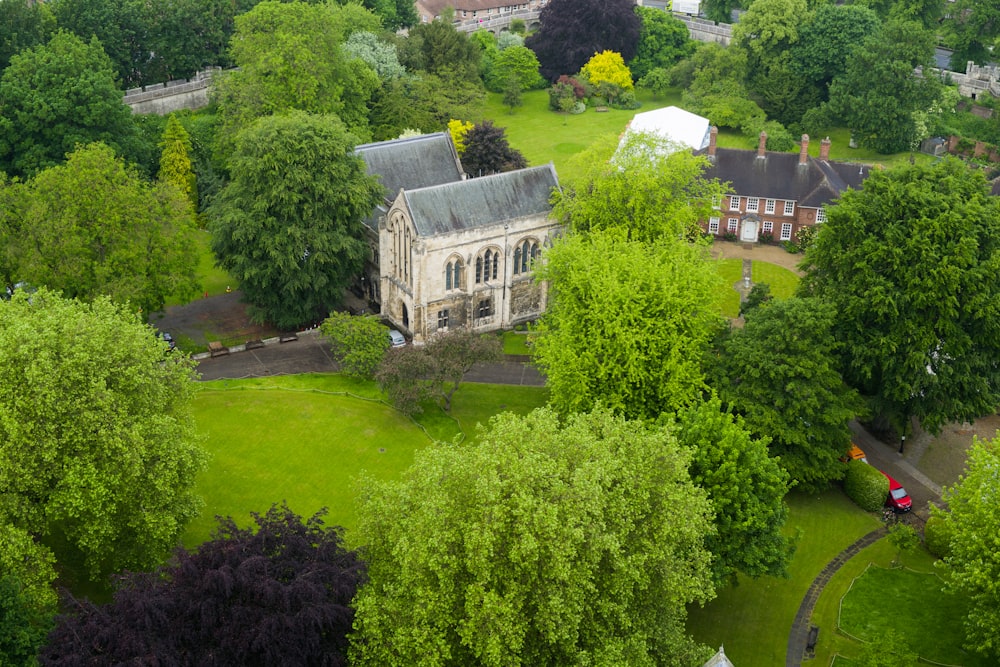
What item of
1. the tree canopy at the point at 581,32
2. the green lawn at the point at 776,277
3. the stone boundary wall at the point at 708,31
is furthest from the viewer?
the stone boundary wall at the point at 708,31

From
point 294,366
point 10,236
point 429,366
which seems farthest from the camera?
point 294,366

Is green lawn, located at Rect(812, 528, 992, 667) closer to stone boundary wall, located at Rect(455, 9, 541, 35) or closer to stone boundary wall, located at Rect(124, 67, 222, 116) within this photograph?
stone boundary wall, located at Rect(124, 67, 222, 116)

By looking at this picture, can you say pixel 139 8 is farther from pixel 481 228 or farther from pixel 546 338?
pixel 546 338

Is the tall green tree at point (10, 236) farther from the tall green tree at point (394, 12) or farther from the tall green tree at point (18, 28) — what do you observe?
the tall green tree at point (394, 12)

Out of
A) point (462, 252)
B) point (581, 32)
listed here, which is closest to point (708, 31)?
point (581, 32)

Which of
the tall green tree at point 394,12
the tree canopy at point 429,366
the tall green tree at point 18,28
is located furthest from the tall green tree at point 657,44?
the tree canopy at point 429,366

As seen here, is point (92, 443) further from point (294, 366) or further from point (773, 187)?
point (773, 187)

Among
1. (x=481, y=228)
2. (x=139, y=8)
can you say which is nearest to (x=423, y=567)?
(x=481, y=228)
